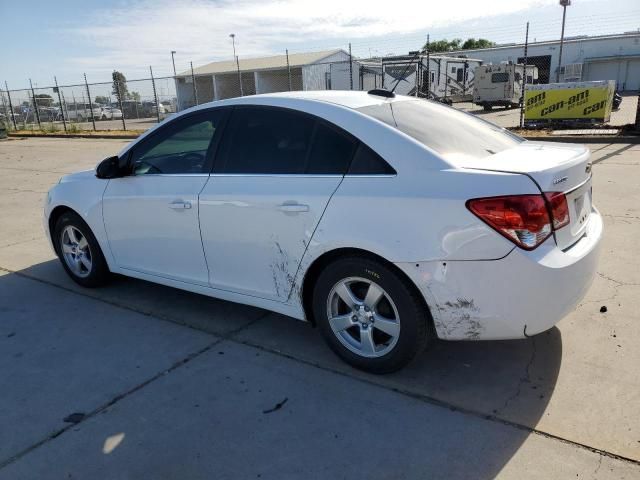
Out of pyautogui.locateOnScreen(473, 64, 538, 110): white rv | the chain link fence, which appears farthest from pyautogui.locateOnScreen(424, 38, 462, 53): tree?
pyautogui.locateOnScreen(473, 64, 538, 110): white rv

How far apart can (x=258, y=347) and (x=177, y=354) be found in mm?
556

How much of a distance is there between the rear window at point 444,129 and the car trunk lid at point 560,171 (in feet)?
0.43

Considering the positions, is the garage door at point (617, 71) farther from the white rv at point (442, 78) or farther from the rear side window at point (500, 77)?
the rear side window at point (500, 77)

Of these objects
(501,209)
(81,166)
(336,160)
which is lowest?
(81,166)

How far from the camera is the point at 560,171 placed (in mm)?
2812

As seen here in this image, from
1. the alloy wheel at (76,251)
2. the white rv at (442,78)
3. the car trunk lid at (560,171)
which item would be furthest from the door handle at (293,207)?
the white rv at (442,78)

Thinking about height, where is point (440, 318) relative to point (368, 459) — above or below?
above

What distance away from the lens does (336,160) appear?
314cm

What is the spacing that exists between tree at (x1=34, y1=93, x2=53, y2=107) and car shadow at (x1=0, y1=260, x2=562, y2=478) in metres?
33.9

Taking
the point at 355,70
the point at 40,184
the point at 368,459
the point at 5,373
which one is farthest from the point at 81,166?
the point at 355,70

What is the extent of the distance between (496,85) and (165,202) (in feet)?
94.0

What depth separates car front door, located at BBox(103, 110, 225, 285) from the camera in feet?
12.4

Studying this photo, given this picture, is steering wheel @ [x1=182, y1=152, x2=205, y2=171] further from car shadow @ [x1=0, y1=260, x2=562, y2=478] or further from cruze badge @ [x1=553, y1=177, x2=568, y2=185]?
cruze badge @ [x1=553, y1=177, x2=568, y2=185]

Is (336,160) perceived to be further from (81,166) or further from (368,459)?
(81,166)
